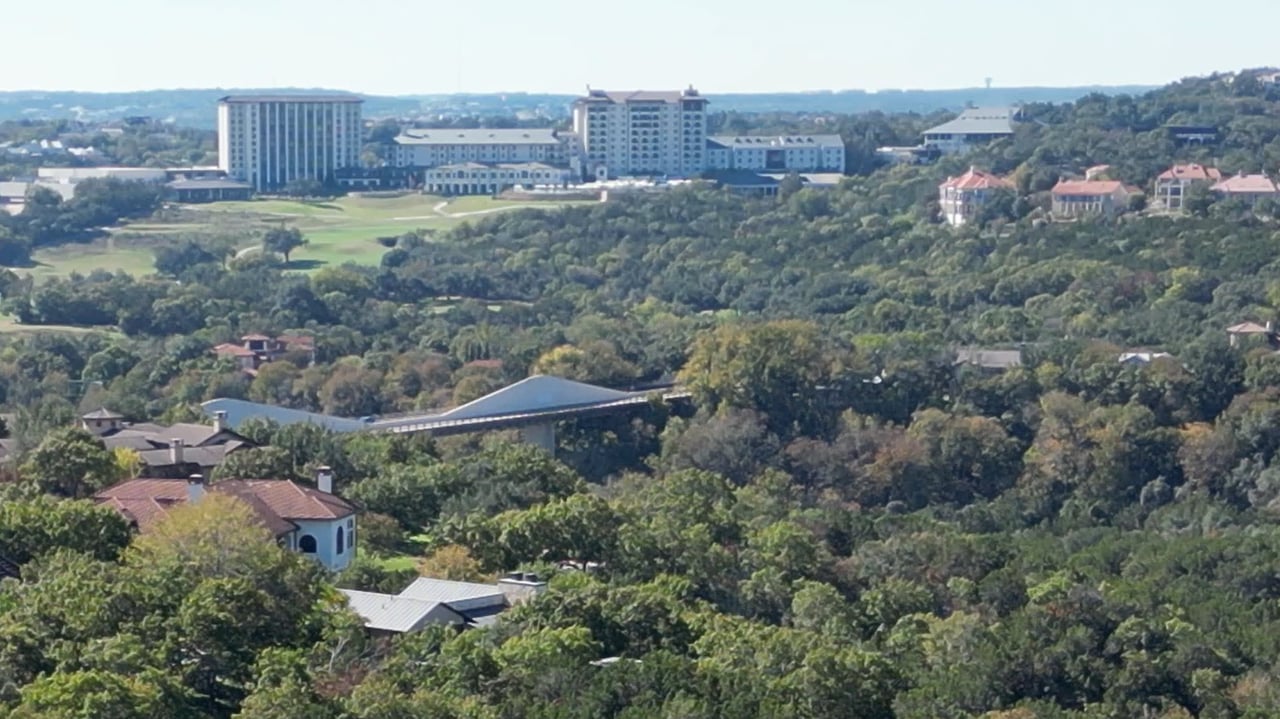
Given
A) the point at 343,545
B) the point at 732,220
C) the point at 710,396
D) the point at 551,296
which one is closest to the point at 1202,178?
the point at 732,220

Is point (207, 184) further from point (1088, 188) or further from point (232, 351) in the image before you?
point (232, 351)

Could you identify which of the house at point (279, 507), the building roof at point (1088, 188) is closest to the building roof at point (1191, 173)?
the building roof at point (1088, 188)

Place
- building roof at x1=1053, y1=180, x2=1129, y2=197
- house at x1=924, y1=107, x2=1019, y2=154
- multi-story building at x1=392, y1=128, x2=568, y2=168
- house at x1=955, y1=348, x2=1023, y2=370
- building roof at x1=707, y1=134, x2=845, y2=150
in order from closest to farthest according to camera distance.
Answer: house at x1=955, y1=348, x2=1023, y2=370 → building roof at x1=1053, y1=180, x2=1129, y2=197 → house at x1=924, y1=107, x2=1019, y2=154 → building roof at x1=707, y1=134, x2=845, y2=150 → multi-story building at x1=392, y1=128, x2=568, y2=168

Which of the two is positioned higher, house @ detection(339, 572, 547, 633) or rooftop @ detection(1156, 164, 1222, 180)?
rooftop @ detection(1156, 164, 1222, 180)

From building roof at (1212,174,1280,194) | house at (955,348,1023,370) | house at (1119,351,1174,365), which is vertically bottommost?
house at (955,348,1023,370)

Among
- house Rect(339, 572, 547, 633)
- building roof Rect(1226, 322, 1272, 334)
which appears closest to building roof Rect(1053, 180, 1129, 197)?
building roof Rect(1226, 322, 1272, 334)

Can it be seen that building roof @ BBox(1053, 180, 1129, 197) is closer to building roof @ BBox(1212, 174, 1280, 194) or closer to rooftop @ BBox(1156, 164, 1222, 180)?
rooftop @ BBox(1156, 164, 1222, 180)

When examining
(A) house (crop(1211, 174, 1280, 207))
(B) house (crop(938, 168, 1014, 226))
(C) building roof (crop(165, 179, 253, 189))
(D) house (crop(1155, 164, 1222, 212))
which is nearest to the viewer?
(A) house (crop(1211, 174, 1280, 207))

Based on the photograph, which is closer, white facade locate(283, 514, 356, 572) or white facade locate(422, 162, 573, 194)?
white facade locate(283, 514, 356, 572)
